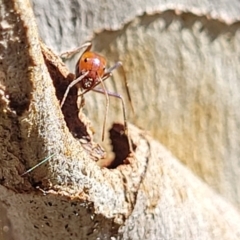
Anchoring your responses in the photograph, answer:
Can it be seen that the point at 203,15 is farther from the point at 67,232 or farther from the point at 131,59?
the point at 67,232

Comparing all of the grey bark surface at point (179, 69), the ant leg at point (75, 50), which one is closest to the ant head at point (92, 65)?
the ant leg at point (75, 50)

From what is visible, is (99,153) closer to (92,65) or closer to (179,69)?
(92,65)

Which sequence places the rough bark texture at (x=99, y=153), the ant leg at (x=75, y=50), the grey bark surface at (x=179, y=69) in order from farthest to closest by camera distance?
the grey bark surface at (x=179, y=69)
the ant leg at (x=75, y=50)
the rough bark texture at (x=99, y=153)

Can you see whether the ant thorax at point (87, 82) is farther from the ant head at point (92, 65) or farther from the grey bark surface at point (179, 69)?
the grey bark surface at point (179, 69)

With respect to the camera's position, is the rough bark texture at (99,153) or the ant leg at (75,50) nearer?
the rough bark texture at (99,153)

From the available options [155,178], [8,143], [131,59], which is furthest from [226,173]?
[8,143]

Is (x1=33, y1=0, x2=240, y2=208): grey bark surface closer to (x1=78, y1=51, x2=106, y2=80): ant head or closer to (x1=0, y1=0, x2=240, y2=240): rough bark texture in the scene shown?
(x1=0, y1=0, x2=240, y2=240): rough bark texture

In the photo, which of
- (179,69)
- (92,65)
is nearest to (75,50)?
(92,65)
